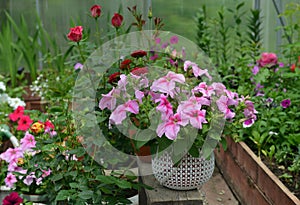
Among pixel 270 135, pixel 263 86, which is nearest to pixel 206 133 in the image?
pixel 270 135

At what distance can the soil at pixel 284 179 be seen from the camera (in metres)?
1.87

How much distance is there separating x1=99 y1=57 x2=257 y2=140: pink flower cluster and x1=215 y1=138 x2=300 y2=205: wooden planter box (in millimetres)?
412

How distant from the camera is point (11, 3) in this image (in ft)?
14.4

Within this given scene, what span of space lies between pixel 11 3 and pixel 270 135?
2.99 m

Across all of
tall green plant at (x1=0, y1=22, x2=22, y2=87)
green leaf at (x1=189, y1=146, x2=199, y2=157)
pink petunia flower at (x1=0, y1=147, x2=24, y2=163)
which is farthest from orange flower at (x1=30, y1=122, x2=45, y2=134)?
tall green plant at (x1=0, y1=22, x2=22, y2=87)

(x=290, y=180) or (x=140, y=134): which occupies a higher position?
(x=140, y=134)

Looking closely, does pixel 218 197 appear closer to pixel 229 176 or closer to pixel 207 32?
pixel 229 176

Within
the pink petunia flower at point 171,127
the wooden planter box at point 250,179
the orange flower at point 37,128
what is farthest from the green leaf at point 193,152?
the orange flower at point 37,128

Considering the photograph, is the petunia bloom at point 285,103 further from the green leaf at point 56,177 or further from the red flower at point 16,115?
the red flower at point 16,115

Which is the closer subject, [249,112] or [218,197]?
[249,112]

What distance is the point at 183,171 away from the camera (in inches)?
61.3

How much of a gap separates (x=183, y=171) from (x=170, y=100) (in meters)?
0.23

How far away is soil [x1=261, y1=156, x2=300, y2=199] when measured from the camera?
1.87 meters

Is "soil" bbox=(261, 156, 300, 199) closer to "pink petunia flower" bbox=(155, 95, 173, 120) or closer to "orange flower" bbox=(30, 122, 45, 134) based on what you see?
"pink petunia flower" bbox=(155, 95, 173, 120)
